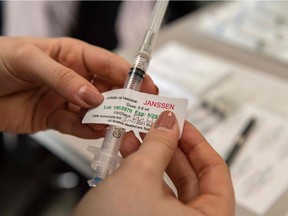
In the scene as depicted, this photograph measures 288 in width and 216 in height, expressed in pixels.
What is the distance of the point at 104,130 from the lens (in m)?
0.65

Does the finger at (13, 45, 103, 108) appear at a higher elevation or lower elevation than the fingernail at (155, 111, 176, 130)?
lower

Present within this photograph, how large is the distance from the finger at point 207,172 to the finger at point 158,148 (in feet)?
0.20

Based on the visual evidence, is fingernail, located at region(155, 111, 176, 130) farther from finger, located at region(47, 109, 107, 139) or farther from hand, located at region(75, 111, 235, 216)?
finger, located at region(47, 109, 107, 139)

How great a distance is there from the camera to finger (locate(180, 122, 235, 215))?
0.49m

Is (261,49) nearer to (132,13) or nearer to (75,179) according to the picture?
(132,13)

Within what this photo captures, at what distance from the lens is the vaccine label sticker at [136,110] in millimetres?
522

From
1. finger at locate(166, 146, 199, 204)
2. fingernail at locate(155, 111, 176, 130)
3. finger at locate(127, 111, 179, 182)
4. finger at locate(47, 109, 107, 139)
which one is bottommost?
finger at locate(47, 109, 107, 139)

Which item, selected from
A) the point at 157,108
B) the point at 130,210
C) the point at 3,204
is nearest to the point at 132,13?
the point at 3,204

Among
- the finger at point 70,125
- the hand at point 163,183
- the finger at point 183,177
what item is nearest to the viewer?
the hand at point 163,183

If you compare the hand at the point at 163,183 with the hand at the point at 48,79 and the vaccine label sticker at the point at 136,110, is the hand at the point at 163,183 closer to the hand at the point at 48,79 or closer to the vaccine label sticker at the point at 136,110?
the vaccine label sticker at the point at 136,110

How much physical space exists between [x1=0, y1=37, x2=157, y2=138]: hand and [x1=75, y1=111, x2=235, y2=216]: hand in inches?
5.4

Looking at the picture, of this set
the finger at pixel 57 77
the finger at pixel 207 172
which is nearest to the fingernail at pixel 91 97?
the finger at pixel 57 77

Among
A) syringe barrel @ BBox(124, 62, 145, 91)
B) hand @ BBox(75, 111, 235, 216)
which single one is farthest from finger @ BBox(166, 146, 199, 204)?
syringe barrel @ BBox(124, 62, 145, 91)

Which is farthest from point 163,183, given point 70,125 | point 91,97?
point 70,125
